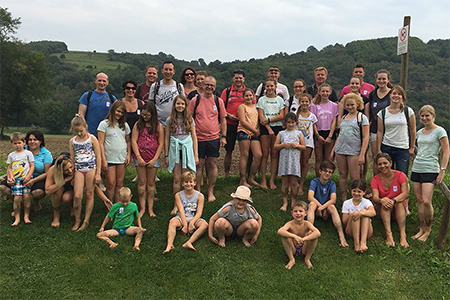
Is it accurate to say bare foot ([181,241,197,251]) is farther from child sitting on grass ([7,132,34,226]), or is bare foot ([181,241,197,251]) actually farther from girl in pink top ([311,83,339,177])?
girl in pink top ([311,83,339,177])

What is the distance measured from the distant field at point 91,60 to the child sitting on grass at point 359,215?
269 ft

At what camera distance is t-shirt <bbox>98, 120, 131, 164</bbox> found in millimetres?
6258

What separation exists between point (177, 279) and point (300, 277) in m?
1.64

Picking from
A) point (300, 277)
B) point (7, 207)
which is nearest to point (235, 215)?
point (300, 277)

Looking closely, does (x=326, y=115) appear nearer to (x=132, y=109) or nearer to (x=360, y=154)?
(x=360, y=154)

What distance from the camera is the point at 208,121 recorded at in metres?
6.83

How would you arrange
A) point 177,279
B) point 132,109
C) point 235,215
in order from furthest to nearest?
1. point 132,109
2. point 235,215
3. point 177,279

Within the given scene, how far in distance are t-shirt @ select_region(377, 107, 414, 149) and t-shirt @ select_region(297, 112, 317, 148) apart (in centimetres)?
127

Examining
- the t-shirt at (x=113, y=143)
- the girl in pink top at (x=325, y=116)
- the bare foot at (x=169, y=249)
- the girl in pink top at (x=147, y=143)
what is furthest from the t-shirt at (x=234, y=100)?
the bare foot at (x=169, y=249)

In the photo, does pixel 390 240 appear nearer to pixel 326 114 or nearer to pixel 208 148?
pixel 326 114

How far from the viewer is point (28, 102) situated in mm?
36812

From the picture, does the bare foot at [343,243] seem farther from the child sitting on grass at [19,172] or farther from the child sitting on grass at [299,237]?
the child sitting on grass at [19,172]

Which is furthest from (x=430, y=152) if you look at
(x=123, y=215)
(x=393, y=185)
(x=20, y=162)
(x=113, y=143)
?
(x=20, y=162)

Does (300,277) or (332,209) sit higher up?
(332,209)
